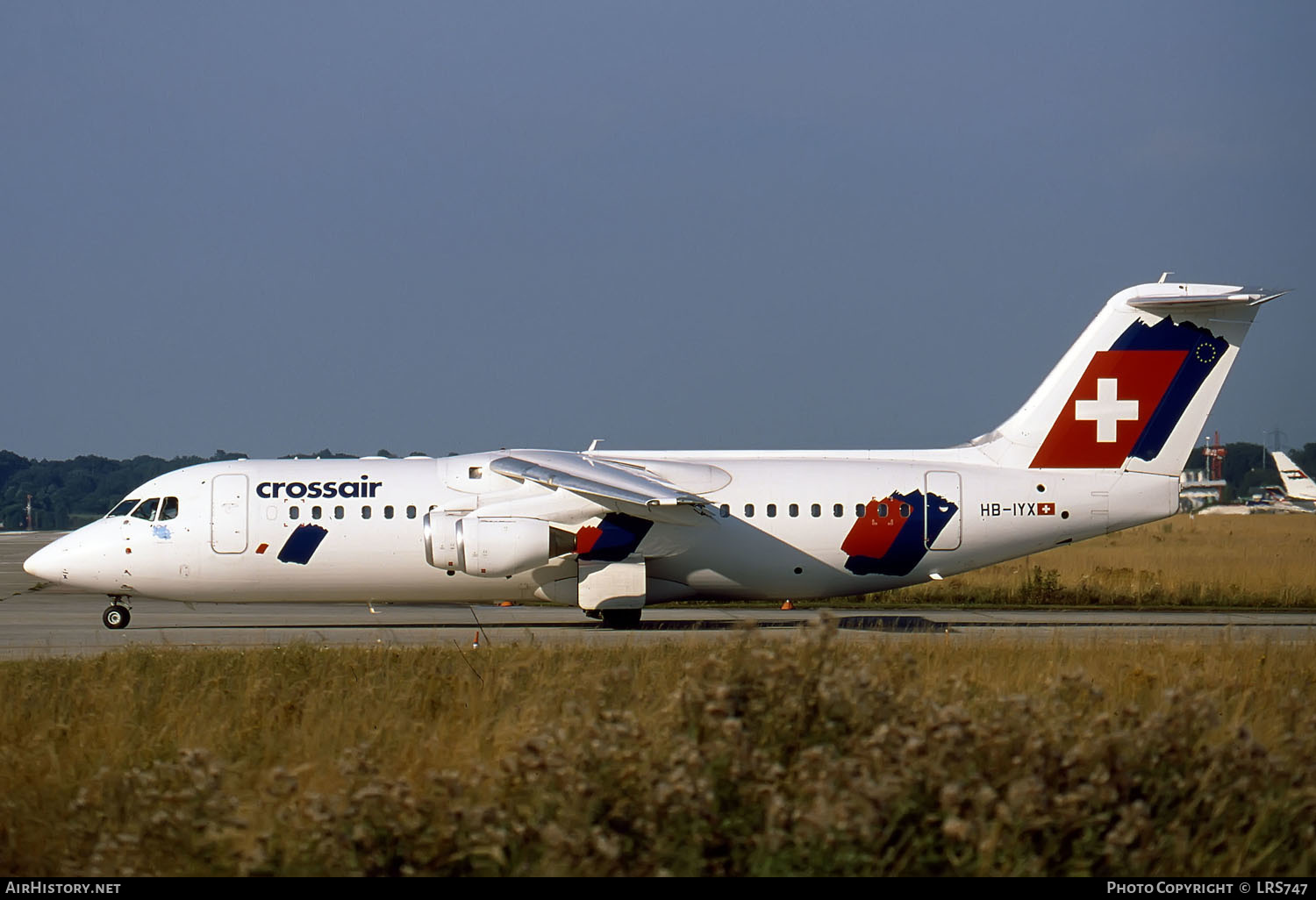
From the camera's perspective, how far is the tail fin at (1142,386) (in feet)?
70.5

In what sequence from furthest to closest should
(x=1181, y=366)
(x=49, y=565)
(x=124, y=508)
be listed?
(x=124, y=508), (x=49, y=565), (x=1181, y=366)

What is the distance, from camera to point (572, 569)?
21.2 m

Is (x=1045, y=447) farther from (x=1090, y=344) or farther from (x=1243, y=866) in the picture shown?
(x=1243, y=866)

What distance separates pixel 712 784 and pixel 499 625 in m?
16.1

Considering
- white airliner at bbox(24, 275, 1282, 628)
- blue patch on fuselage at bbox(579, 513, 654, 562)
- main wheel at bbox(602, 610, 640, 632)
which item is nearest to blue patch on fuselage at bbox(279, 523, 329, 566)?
white airliner at bbox(24, 275, 1282, 628)

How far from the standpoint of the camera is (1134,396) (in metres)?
21.7

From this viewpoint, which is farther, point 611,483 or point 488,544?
point 488,544

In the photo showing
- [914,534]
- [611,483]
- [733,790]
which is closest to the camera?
[733,790]

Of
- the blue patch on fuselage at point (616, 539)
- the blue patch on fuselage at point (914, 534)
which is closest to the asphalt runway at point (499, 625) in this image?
the blue patch on fuselage at point (914, 534)

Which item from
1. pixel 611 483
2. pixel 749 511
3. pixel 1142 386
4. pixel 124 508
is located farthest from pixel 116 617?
pixel 1142 386

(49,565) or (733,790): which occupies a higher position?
(49,565)

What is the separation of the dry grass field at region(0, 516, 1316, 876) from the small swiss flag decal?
1163 centimetres

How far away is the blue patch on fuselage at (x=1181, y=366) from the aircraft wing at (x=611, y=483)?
7.78 m

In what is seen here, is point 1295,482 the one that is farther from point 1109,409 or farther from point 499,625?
point 499,625
